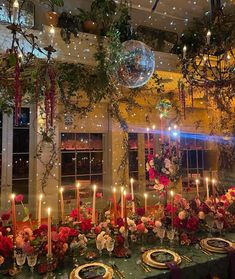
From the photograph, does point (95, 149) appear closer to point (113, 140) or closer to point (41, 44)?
point (113, 140)

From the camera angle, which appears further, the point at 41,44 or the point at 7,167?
the point at 7,167

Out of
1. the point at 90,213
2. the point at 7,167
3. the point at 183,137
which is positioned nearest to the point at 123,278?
the point at 90,213

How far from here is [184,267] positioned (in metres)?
1.56

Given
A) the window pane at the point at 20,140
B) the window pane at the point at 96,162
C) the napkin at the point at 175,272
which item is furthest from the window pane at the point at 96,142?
the napkin at the point at 175,272

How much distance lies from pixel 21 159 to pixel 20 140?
0.31 metres

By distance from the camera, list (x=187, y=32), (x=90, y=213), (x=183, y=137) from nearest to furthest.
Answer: (x=90, y=213) → (x=187, y=32) → (x=183, y=137)

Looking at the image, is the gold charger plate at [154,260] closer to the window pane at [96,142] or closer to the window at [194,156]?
the window pane at [96,142]

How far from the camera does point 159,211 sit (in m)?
2.08

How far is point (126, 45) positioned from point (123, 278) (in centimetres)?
175

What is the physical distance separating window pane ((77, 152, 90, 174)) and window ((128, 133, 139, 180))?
84cm

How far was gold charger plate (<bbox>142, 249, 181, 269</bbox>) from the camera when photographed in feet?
5.13

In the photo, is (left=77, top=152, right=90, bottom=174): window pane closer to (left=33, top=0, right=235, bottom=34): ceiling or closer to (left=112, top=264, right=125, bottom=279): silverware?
(left=33, top=0, right=235, bottom=34): ceiling

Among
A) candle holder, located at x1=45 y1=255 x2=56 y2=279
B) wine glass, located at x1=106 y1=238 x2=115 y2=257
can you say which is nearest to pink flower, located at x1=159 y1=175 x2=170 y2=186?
wine glass, located at x1=106 y1=238 x2=115 y2=257

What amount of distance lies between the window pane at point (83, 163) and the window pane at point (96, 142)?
19cm
